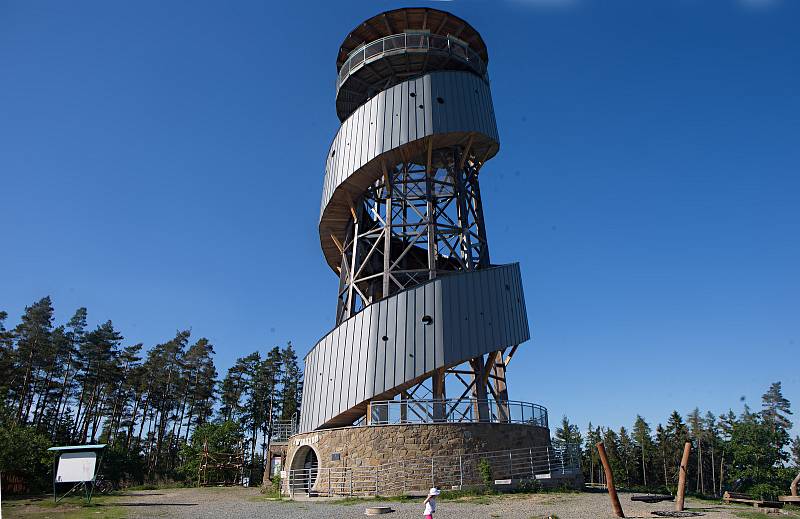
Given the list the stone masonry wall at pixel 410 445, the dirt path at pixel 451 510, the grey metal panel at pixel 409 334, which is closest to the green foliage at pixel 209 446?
the dirt path at pixel 451 510

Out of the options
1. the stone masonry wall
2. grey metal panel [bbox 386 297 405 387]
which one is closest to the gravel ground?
the stone masonry wall

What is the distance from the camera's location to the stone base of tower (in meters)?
14.7

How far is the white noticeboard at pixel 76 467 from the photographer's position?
52.2 feet

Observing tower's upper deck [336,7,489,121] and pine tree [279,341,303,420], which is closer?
tower's upper deck [336,7,489,121]

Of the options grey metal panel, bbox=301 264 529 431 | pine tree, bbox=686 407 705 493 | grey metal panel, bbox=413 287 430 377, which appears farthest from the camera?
pine tree, bbox=686 407 705 493

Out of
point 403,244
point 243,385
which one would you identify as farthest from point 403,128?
point 243,385

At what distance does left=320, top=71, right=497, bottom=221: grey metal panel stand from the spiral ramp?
0.14 feet

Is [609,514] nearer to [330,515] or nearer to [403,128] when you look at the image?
[330,515]

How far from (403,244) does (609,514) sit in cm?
1432

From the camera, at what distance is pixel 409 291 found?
1678 centimetres

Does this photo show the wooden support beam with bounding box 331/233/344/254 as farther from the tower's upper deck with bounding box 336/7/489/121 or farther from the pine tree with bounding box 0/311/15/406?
the pine tree with bounding box 0/311/15/406

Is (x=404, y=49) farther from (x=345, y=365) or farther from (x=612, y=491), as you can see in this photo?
(x=612, y=491)

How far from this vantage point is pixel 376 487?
48.6 feet

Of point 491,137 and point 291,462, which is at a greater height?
point 491,137
